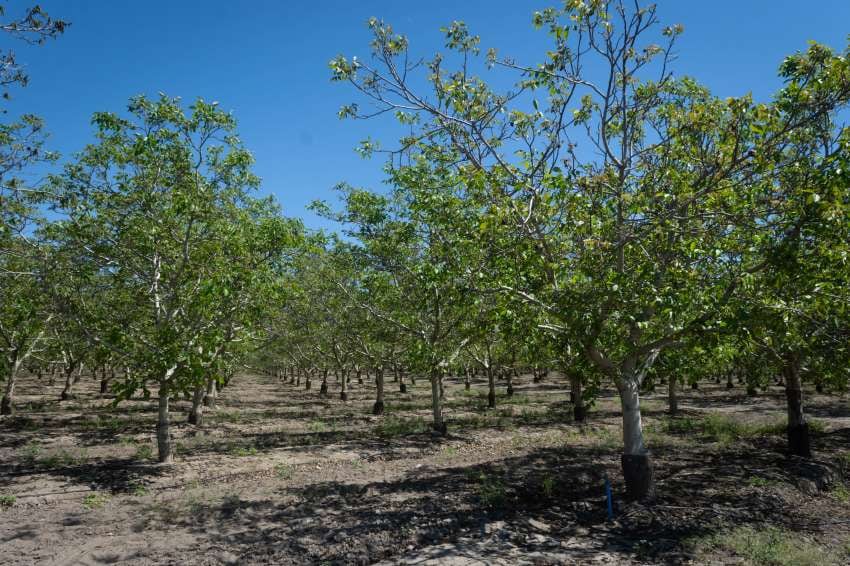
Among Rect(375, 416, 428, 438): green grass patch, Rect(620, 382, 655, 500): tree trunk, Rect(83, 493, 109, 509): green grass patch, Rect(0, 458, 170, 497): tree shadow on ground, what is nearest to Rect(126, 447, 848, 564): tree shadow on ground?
Rect(620, 382, 655, 500): tree trunk

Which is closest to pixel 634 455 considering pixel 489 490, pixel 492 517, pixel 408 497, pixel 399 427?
pixel 492 517

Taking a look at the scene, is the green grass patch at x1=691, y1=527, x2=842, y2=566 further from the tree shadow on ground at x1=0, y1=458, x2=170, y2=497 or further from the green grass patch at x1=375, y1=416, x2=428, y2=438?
the green grass patch at x1=375, y1=416, x2=428, y2=438

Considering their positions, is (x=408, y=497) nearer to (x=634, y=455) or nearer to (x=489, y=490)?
(x=489, y=490)

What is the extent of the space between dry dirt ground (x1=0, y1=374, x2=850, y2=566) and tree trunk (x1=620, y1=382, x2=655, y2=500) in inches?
19.2

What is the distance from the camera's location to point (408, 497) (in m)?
12.0

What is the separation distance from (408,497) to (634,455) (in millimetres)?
5410

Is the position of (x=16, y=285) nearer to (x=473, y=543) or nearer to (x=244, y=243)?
(x=244, y=243)

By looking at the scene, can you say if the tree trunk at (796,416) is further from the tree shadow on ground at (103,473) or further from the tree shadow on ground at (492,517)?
the tree shadow on ground at (103,473)

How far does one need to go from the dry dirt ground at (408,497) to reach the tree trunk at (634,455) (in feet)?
1.60

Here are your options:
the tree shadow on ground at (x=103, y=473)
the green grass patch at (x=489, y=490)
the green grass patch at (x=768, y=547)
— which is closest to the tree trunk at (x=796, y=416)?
the green grass patch at (x=768, y=547)

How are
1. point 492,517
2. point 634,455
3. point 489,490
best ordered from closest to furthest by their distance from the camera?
point 492,517, point 634,455, point 489,490

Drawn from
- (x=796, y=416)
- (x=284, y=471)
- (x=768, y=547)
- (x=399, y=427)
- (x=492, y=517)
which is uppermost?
(x=796, y=416)

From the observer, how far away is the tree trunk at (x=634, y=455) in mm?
10797

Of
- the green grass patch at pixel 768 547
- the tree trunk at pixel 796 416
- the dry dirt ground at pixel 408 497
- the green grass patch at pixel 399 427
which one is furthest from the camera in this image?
the green grass patch at pixel 399 427
